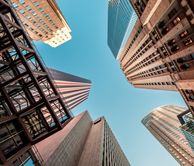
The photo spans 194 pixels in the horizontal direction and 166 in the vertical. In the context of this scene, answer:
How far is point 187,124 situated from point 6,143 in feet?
247

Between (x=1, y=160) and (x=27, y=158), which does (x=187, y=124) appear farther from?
(x=1, y=160)

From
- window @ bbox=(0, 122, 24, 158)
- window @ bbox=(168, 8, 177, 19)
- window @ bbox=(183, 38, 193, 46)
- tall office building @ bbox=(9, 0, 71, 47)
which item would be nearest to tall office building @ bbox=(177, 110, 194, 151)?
window @ bbox=(183, 38, 193, 46)

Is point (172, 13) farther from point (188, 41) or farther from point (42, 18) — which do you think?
point (42, 18)

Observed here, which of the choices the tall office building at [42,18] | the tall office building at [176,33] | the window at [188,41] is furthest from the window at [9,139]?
the tall office building at [42,18]

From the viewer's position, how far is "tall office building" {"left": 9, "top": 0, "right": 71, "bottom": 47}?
7012cm

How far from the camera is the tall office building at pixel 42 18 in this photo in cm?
7012

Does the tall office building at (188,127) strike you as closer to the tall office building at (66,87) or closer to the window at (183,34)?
the tall office building at (66,87)

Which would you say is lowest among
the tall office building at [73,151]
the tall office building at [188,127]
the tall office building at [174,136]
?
the tall office building at [174,136]

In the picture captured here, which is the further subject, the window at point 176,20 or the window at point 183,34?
the window at point 183,34

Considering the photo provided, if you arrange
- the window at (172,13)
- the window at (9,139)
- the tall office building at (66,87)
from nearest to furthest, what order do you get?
1. the window at (9,139)
2. the window at (172,13)
3. the tall office building at (66,87)

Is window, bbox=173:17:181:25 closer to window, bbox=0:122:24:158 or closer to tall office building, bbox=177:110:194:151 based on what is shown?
window, bbox=0:122:24:158

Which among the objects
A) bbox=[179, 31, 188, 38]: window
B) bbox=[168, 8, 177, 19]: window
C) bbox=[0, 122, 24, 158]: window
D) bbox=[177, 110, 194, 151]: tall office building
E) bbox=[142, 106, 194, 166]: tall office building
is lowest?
bbox=[142, 106, 194, 166]: tall office building

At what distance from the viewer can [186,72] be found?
1337 inches

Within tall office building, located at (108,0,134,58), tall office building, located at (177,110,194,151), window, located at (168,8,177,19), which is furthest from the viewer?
tall office building, located at (108,0,134,58)
